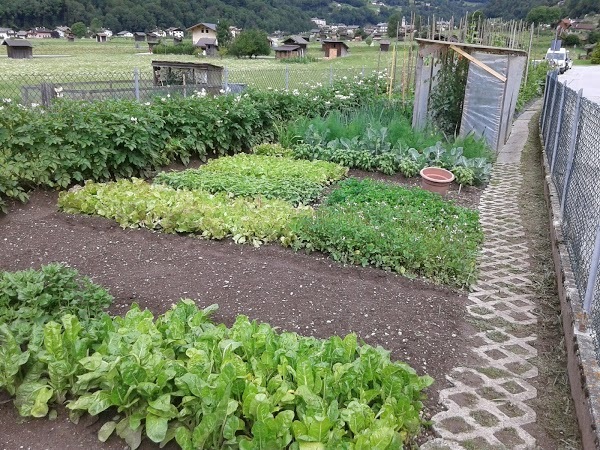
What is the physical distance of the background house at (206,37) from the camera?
6334 cm

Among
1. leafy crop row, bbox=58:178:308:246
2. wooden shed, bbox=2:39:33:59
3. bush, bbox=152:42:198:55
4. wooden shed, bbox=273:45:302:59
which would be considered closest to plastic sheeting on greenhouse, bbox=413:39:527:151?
leafy crop row, bbox=58:178:308:246

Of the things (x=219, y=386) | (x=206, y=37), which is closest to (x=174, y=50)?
(x=206, y=37)

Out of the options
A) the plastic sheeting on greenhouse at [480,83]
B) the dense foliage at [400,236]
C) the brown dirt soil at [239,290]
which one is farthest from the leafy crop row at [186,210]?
the plastic sheeting on greenhouse at [480,83]

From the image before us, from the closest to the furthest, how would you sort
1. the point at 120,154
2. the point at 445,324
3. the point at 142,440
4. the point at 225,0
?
the point at 142,440
the point at 445,324
the point at 120,154
the point at 225,0

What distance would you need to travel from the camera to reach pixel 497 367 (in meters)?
3.52

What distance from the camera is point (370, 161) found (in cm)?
835

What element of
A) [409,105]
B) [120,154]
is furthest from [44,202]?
[409,105]

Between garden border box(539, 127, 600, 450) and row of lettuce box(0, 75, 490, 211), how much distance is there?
3.79 metres

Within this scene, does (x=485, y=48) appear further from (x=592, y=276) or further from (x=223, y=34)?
(x=223, y=34)

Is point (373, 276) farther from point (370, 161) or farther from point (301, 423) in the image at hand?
point (370, 161)

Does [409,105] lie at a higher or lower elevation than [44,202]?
higher

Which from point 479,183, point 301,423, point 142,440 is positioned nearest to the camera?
point 301,423

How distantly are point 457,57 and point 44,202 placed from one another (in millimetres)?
8202

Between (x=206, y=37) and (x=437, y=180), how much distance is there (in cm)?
6790
